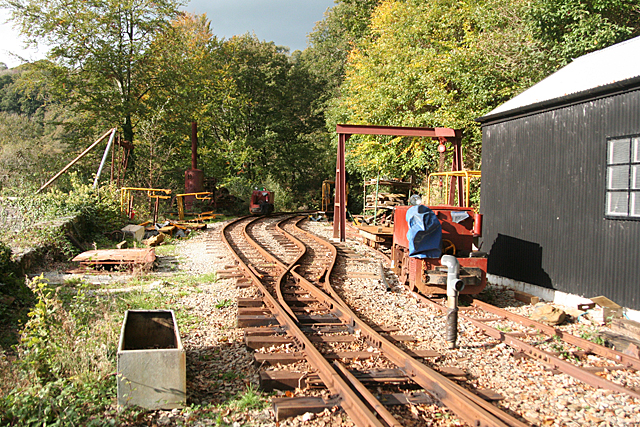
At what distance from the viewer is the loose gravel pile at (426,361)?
398cm

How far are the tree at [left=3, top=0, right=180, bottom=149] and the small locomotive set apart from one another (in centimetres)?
882

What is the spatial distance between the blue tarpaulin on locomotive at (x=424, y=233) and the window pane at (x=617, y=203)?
2690 mm

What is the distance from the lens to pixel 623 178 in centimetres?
736

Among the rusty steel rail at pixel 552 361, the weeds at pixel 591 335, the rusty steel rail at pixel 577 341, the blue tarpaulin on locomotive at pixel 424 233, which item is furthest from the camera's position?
the blue tarpaulin on locomotive at pixel 424 233

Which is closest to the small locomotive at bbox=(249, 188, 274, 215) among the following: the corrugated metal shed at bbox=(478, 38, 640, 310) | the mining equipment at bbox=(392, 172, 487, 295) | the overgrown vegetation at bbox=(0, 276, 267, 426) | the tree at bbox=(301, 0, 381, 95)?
the tree at bbox=(301, 0, 381, 95)

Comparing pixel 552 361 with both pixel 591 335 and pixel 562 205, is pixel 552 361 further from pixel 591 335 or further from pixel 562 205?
pixel 562 205

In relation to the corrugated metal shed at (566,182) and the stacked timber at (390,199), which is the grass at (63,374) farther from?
the stacked timber at (390,199)

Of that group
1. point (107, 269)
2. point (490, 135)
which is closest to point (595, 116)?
point (490, 135)

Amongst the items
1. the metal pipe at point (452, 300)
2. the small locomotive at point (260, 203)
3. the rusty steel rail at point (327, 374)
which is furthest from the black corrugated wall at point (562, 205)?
the small locomotive at point (260, 203)

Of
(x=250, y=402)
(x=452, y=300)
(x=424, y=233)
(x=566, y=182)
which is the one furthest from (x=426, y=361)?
(x=566, y=182)

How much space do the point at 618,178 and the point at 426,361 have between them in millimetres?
4774

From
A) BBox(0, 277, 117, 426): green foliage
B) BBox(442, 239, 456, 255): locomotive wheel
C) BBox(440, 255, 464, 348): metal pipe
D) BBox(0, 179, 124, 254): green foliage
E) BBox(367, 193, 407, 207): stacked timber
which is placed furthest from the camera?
BBox(367, 193, 407, 207): stacked timber

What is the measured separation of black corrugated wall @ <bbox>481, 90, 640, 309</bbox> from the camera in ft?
24.2

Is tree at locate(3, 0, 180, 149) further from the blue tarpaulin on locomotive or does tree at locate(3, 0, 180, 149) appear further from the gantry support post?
the blue tarpaulin on locomotive
